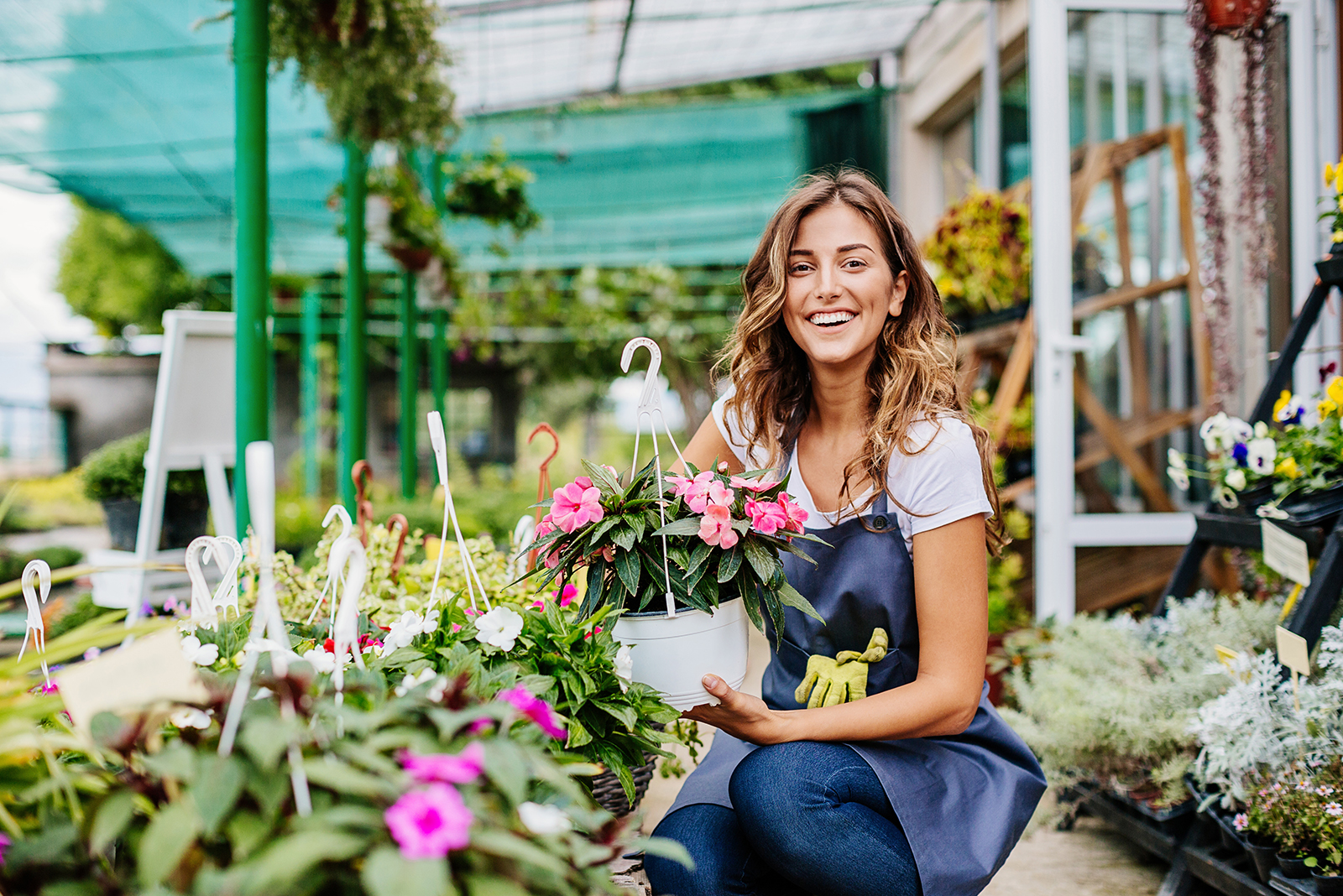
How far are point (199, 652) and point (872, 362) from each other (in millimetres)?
1028

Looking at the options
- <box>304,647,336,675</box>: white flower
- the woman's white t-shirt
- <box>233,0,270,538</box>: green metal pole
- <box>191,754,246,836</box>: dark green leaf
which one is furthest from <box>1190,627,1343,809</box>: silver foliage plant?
<box>233,0,270,538</box>: green metal pole

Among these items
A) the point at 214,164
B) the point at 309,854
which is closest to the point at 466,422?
the point at 214,164

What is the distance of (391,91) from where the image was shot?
3.09 m

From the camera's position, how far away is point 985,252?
344cm

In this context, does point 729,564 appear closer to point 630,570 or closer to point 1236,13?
point 630,570

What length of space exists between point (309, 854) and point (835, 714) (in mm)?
783

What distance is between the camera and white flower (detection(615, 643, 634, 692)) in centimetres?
105

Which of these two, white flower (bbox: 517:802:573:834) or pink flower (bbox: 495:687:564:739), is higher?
pink flower (bbox: 495:687:564:739)

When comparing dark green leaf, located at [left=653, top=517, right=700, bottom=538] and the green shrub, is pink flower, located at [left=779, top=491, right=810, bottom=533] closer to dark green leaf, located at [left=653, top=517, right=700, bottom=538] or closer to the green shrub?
dark green leaf, located at [left=653, top=517, right=700, bottom=538]

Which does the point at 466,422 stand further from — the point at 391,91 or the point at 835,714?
the point at 835,714

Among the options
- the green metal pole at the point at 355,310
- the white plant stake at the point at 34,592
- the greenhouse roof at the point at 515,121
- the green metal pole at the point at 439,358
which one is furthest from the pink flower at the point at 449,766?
the green metal pole at the point at 439,358

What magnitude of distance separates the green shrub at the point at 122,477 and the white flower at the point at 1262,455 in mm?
2701

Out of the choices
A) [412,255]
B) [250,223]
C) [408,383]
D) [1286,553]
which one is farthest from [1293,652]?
[408,383]

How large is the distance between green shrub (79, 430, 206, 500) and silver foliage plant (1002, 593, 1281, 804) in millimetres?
2341
